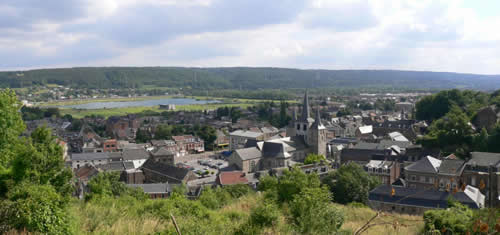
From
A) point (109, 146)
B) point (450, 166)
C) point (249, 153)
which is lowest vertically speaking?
point (109, 146)

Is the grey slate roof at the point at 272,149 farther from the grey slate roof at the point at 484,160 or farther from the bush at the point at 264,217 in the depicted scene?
the bush at the point at 264,217

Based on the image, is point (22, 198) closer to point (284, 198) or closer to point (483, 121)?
point (284, 198)

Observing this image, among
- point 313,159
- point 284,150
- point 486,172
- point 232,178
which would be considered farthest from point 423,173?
point 284,150

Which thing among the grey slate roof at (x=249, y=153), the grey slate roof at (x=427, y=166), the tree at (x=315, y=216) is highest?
the tree at (x=315, y=216)

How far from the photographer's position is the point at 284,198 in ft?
58.6

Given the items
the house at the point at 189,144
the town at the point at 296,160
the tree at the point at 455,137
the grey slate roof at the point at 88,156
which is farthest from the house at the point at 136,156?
the tree at the point at 455,137

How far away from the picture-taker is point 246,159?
3747 cm

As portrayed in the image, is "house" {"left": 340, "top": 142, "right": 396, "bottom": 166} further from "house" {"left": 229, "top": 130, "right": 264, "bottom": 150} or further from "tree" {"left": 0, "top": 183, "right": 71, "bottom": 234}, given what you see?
"tree" {"left": 0, "top": 183, "right": 71, "bottom": 234}

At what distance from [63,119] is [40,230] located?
3400 inches

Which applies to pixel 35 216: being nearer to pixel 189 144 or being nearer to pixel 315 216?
pixel 315 216

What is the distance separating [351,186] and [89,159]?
29.7m

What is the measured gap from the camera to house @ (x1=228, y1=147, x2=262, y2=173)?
37156 millimetres

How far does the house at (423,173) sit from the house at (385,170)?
191 cm

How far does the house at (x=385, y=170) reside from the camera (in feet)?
96.2
